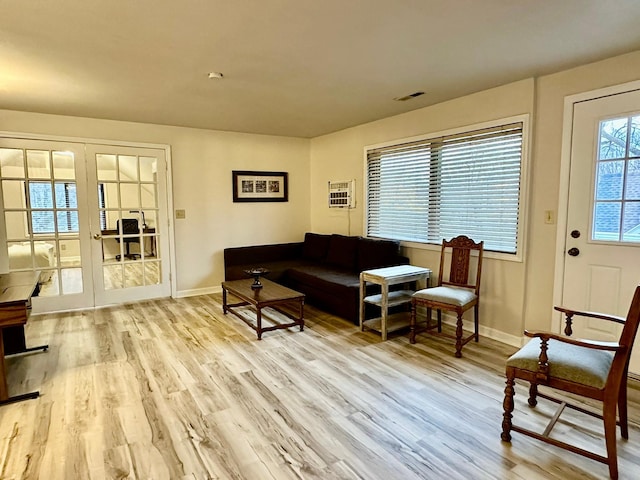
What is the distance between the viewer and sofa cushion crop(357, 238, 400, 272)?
4227 millimetres

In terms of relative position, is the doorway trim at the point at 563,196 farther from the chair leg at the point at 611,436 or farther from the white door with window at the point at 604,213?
the chair leg at the point at 611,436

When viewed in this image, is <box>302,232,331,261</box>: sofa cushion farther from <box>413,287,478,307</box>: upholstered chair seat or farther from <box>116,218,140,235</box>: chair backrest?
<box>116,218,140,235</box>: chair backrest

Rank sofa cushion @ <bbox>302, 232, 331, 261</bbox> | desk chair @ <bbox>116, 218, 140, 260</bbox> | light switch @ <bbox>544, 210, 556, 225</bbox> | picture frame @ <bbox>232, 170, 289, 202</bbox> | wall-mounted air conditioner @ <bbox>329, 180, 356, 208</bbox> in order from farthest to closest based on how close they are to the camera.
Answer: picture frame @ <bbox>232, 170, 289, 202</bbox>, sofa cushion @ <bbox>302, 232, 331, 261</bbox>, wall-mounted air conditioner @ <bbox>329, 180, 356, 208</bbox>, desk chair @ <bbox>116, 218, 140, 260</bbox>, light switch @ <bbox>544, 210, 556, 225</bbox>

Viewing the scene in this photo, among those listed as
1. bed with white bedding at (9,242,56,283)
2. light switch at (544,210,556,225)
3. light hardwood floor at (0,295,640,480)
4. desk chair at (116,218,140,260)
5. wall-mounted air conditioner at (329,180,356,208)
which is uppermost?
wall-mounted air conditioner at (329,180,356,208)

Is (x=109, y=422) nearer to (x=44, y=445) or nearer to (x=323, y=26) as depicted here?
(x=44, y=445)

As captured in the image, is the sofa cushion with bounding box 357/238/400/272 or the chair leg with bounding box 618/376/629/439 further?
the sofa cushion with bounding box 357/238/400/272

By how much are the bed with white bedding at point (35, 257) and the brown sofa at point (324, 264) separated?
203 centimetres

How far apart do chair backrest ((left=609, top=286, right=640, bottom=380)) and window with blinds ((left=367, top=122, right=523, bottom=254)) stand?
1645 mm

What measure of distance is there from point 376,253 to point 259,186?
2246mm

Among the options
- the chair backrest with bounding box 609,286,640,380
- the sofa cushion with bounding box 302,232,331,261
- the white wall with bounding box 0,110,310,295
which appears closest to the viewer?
the chair backrest with bounding box 609,286,640,380

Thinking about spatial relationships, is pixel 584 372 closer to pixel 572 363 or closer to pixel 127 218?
pixel 572 363

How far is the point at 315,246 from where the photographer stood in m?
5.49

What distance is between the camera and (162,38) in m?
2.28

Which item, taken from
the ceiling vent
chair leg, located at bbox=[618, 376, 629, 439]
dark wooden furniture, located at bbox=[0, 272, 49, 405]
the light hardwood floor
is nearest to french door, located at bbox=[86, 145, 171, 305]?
the light hardwood floor
